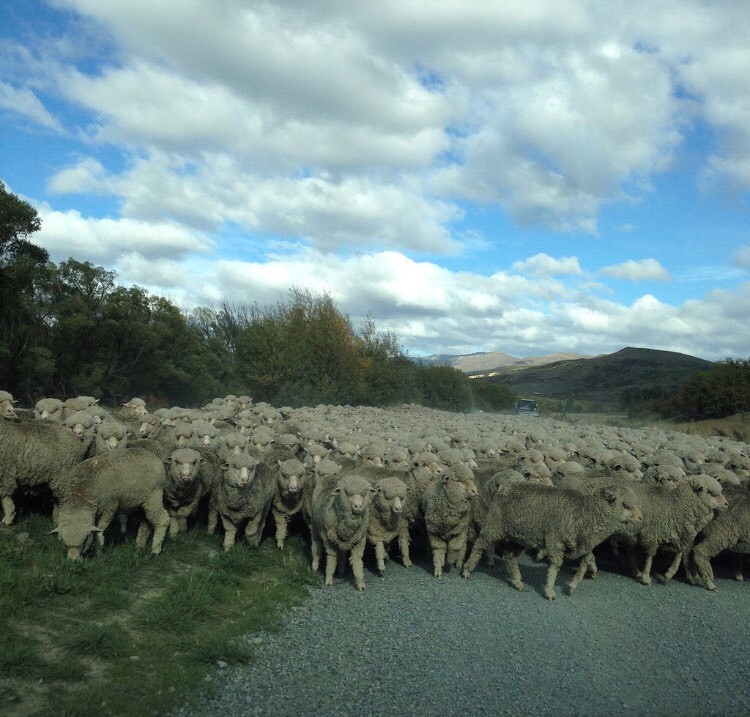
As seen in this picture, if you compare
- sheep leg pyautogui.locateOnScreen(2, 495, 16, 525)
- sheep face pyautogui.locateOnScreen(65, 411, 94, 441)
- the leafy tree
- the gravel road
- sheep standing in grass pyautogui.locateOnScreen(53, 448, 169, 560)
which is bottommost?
the gravel road

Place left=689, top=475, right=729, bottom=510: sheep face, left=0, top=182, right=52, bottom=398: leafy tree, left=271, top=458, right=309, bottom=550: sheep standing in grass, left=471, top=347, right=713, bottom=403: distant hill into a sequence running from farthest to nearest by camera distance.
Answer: left=471, top=347, right=713, bottom=403: distant hill, left=0, top=182, right=52, bottom=398: leafy tree, left=271, top=458, right=309, bottom=550: sheep standing in grass, left=689, top=475, right=729, bottom=510: sheep face

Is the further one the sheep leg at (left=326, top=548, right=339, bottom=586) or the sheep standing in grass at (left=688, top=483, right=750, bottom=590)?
the sheep standing in grass at (left=688, top=483, right=750, bottom=590)

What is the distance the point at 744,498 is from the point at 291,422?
38.5 feet

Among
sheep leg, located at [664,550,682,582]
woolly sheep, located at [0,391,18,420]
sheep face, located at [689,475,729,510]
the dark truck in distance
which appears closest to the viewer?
sheep face, located at [689,475,729,510]

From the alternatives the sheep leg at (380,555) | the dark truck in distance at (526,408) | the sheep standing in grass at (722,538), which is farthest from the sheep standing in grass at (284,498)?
the dark truck in distance at (526,408)

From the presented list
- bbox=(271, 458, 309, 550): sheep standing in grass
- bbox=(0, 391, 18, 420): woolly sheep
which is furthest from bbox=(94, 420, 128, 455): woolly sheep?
bbox=(271, 458, 309, 550): sheep standing in grass

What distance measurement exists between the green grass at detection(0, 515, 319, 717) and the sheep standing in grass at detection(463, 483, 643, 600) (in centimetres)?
290

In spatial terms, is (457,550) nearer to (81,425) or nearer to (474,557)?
(474,557)

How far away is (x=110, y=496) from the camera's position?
829cm

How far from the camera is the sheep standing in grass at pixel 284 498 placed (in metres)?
10.0

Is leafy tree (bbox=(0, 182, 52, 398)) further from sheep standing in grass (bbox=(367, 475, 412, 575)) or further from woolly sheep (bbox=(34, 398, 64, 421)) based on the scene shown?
sheep standing in grass (bbox=(367, 475, 412, 575))

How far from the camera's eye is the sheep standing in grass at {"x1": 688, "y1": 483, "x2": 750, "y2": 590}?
30.5ft

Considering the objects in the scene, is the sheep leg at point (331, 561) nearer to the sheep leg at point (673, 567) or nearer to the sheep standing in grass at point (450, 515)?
the sheep standing in grass at point (450, 515)

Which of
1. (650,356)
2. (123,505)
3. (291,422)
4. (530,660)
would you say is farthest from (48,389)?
(650,356)
